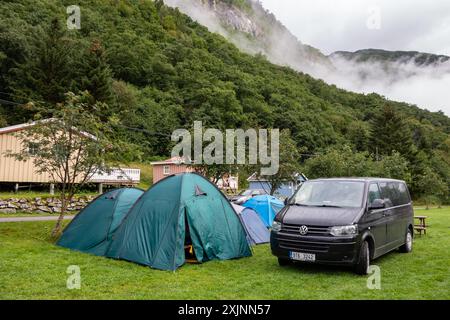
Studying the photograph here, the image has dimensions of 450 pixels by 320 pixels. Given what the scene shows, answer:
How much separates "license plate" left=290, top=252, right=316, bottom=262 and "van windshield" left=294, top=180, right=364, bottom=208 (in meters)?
1.20

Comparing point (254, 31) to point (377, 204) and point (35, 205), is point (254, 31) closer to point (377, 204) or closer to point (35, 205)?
point (35, 205)

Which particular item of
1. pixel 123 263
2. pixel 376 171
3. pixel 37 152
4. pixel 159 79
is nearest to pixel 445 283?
pixel 123 263

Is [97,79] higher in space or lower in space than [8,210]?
higher

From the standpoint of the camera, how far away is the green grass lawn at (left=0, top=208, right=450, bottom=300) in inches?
247

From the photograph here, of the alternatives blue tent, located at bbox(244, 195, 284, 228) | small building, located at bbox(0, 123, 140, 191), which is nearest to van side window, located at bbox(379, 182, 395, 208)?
blue tent, located at bbox(244, 195, 284, 228)

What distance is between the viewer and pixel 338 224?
289 inches

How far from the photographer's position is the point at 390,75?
5709 inches

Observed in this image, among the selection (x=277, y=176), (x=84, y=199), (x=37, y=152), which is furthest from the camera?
(x=277, y=176)

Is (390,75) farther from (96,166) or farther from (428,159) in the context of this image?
(96,166)

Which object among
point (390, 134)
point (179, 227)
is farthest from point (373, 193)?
point (390, 134)

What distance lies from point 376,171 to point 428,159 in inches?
1728

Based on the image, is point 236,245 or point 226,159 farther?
point 226,159

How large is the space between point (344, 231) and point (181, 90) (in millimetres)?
55880

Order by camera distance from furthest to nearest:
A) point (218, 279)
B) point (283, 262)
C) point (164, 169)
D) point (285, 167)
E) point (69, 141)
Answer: point (164, 169) < point (285, 167) < point (69, 141) < point (283, 262) < point (218, 279)
